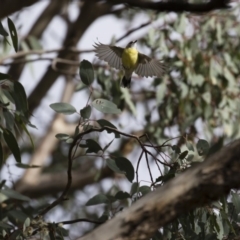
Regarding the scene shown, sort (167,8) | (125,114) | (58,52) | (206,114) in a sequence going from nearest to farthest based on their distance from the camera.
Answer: (167,8), (206,114), (58,52), (125,114)

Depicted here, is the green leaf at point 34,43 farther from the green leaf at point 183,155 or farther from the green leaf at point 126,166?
the green leaf at point 183,155

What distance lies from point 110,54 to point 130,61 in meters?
0.10

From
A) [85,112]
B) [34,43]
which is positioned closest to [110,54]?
[85,112]

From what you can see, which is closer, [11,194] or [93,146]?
[93,146]

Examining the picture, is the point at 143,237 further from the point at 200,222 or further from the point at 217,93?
the point at 217,93

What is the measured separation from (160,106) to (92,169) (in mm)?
1696

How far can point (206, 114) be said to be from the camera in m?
4.25

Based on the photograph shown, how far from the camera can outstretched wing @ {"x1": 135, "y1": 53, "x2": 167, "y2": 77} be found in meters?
3.47

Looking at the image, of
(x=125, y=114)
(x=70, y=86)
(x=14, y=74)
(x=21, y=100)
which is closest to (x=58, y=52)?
(x=14, y=74)

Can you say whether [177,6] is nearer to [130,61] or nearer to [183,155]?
[183,155]

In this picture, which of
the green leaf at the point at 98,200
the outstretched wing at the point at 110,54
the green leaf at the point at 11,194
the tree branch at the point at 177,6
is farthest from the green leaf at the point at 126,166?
the outstretched wing at the point at 110,54

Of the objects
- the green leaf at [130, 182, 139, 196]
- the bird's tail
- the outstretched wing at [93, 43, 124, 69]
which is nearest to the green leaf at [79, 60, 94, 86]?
the green leaf at [130, 182, 139, 196]

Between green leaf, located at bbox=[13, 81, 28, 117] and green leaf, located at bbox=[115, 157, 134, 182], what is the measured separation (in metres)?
0.35

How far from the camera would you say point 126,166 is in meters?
2.40
